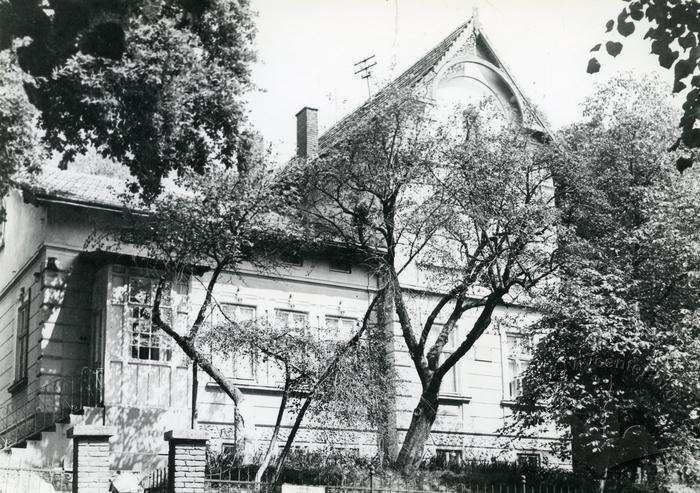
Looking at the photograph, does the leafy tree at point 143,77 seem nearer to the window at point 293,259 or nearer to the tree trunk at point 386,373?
the window at point 293,259

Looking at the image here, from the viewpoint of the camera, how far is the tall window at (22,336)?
2128 cm

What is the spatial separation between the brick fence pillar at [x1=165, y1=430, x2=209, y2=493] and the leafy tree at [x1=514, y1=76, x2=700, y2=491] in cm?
853

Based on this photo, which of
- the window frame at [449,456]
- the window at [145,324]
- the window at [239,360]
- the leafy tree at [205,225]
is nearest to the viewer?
the leafy tree at [205,225]

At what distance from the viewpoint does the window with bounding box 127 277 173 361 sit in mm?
20078

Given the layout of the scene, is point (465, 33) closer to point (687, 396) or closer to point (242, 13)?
point (242, 13)

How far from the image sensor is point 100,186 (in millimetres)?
22203

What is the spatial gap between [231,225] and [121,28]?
406 centimetres

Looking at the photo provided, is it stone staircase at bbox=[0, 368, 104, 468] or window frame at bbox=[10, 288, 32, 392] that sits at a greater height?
window frame at bbox=[10, 288, 32, 392]

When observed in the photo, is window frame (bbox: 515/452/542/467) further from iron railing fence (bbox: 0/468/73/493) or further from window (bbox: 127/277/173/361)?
iron railing fence (bbox: 0/468/73/493)

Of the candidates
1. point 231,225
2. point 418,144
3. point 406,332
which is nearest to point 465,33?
point 418,144

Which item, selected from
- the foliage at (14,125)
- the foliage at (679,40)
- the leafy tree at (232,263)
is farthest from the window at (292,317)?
the foliage at (679,40)

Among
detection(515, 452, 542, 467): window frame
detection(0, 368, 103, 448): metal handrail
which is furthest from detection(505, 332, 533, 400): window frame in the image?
detection(0, 368, 103, 448): metal handrail

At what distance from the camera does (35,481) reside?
16000 mm

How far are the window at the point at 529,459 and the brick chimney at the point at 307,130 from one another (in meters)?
10.1
